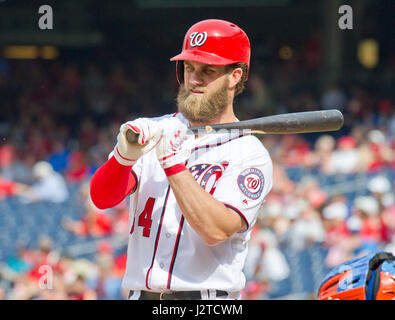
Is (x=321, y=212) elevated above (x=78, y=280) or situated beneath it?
elevated above

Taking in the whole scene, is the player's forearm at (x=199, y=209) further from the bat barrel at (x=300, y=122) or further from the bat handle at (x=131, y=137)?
the bat barrel at (x=300, y=122)

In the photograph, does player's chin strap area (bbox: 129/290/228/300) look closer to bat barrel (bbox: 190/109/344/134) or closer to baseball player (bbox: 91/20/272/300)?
baseball player (bbox: 91/20/272/300)

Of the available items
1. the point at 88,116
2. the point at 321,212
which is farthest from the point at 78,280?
the point at 88,116

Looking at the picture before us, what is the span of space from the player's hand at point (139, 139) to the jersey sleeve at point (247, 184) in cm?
26

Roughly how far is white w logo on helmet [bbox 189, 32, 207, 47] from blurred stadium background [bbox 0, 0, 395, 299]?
3070 mm

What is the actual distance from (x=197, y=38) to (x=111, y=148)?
6.79 meters

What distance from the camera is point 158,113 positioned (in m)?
10.7

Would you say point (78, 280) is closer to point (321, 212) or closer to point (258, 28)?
point (321, 212)

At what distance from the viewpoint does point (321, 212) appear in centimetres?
677

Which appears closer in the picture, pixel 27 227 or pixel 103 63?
pixel 27 227

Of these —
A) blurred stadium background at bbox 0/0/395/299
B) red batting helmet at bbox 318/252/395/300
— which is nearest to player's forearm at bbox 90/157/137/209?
red batting helmet at bbox 318/252/395/300

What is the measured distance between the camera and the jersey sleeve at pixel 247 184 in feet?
6.29

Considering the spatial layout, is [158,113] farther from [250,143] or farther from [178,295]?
[178,295]

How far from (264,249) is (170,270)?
442 centimetres
